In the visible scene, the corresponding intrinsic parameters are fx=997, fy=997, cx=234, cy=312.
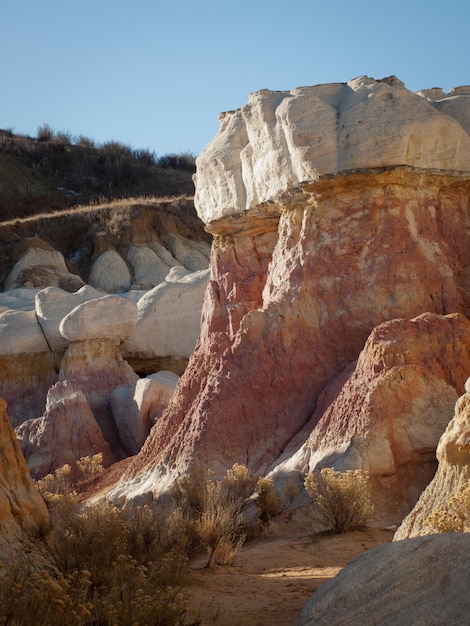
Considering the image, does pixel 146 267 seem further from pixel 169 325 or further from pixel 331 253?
pixel 331 253

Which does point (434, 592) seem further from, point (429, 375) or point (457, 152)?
point (457, 152)

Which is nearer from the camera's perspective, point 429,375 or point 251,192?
point 429,375

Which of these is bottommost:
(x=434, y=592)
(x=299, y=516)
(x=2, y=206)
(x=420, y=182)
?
(x=299, y=516)

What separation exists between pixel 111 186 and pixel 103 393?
3072 centimetres

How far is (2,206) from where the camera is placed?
42.8 meters

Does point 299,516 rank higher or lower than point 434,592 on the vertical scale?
lower

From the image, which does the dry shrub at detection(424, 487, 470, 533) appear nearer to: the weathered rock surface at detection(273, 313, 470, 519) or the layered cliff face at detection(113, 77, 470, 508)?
the weathered rock surface at detection(273, 313, 470, 519)

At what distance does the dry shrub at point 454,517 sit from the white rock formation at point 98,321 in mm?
12870

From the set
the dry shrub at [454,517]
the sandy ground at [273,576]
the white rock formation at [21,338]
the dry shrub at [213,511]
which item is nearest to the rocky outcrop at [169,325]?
the white rock formation at [21,338]

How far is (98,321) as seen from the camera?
18156mm

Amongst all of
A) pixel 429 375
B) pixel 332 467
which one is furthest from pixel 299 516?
pixel 429 375

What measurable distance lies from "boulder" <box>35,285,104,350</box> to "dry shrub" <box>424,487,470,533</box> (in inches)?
565

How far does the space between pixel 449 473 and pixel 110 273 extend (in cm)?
2588

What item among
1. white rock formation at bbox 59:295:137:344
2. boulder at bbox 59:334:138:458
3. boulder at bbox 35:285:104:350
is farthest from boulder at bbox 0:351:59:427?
white rock formation at bbox 59:295:137:344
